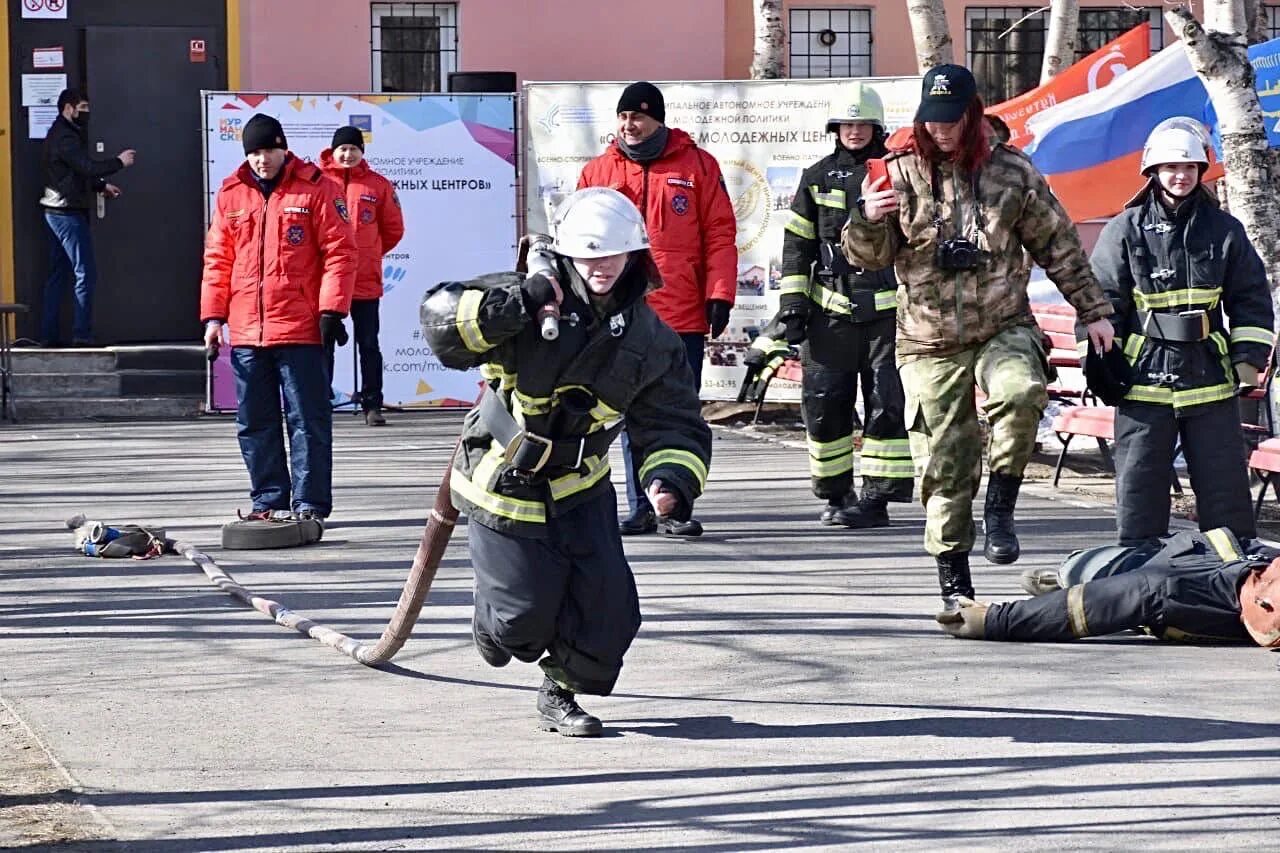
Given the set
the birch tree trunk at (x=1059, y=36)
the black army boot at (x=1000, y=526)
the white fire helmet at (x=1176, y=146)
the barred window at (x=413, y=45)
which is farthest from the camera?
the barred window at (x=413, y=45)

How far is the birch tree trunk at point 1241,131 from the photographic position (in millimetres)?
11773

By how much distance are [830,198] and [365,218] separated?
6.08 m

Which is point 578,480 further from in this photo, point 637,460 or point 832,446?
point 832,446

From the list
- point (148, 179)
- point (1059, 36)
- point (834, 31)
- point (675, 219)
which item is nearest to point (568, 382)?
point (675, 219)

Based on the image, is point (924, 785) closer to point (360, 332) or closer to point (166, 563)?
point (166, 563)

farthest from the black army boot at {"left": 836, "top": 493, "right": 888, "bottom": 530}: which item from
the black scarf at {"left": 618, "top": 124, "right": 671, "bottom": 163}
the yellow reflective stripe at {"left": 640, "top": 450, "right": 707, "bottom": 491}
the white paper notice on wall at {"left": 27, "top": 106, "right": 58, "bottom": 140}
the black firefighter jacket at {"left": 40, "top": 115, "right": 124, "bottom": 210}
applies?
the white paper notice on wall at {"left": 27, "top": 106, "right": 58, "bottom": 140}

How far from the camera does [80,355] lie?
18.2m

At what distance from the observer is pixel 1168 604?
7414 millimetres

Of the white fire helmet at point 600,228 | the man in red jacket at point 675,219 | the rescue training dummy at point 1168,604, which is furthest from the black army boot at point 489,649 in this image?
Result: the man in red jacket at point 675,219

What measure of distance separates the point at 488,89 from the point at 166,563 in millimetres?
8711

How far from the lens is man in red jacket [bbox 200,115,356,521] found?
10.4 m

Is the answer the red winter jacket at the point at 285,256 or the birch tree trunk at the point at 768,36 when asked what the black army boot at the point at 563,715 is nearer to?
the red winter jacket at the point at 285,256

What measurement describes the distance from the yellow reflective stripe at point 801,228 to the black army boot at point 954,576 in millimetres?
2931

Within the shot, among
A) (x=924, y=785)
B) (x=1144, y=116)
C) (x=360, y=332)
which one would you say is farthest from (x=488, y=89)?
(x=924, y=785)
